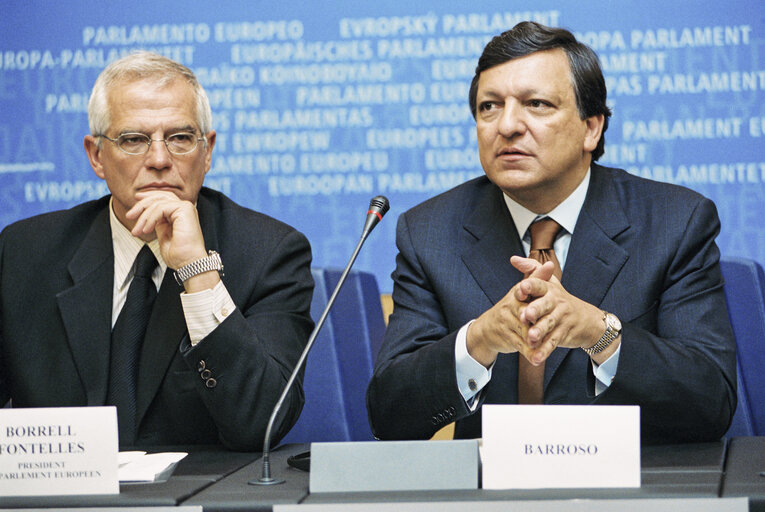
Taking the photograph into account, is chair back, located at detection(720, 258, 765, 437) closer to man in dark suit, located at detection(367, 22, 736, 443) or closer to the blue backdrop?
man in dark suit, located at detection(367, 22, 736, 443)

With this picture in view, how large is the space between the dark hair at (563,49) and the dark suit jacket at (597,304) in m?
0.19

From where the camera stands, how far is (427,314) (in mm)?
2014

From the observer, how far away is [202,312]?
1.79 metres

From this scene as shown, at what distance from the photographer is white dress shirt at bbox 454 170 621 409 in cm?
173

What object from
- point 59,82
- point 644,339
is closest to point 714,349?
point 644,339

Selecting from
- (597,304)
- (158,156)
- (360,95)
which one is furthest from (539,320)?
(360,95)

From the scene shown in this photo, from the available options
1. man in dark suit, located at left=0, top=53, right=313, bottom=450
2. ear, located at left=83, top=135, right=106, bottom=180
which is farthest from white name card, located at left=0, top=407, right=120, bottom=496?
ear, located at left=83, top=135, right=106, bottom=180

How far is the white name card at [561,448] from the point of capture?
122 cm

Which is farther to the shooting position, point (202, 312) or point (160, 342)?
point (160, 342)

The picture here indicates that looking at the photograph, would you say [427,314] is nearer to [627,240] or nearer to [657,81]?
[627,240]

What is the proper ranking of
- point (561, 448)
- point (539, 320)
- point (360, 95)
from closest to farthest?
point (561, 448) < point (539, 320) < point (360, 95)

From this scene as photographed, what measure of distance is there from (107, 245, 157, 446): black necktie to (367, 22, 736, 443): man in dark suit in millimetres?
520

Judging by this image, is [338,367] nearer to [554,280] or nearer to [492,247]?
[492,247]

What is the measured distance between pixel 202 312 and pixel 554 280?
694 millimetres
